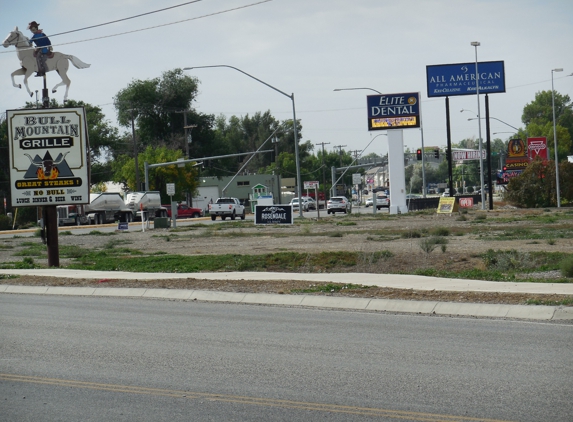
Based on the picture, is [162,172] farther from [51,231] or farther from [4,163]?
[51,231]

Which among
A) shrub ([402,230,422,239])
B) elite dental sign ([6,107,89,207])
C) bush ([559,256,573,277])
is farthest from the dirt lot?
elite dental sign ([6,107,89,207])

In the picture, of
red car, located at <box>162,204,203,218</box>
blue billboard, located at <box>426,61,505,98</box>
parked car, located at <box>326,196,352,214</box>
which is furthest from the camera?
red car, located at <box>162,204,203,218</box>

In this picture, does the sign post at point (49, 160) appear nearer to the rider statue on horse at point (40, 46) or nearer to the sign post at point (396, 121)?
the rider statue on horse at point (40, 46)

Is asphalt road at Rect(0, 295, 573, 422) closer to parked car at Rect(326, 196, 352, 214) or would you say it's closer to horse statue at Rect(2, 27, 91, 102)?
horse statue at Rect(2, 27, 91, 102)

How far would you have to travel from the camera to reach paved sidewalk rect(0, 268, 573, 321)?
43.9ft

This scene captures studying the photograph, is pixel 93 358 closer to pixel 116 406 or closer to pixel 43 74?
pixel 116 406

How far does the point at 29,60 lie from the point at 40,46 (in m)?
→ 0.63

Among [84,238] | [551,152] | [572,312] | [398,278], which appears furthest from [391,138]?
[551,152]

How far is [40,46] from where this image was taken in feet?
85.0

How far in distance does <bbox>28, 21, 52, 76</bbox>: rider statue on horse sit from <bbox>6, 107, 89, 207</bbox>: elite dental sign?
104 inches

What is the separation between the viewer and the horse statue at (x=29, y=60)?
26.0 m

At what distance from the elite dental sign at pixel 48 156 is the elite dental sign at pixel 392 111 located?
141ft

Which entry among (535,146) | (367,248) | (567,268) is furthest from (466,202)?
(567,268)

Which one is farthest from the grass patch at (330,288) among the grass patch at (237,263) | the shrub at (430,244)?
the shrub at (430,244)
